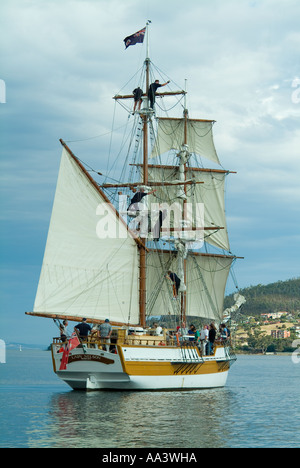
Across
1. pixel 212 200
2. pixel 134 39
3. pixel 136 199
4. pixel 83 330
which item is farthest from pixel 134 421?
pixel 212 200

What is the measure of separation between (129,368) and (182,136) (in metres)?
36.0

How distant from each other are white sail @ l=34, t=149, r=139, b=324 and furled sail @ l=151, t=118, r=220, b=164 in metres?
26.2

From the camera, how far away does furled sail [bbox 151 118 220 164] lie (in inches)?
2712

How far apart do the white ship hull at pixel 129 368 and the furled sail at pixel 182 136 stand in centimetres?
3009

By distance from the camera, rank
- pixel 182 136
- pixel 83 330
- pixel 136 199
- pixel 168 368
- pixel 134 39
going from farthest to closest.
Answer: pixel 182 136 < pixel 134 39 < pixel 136 199 < pixel 168 368 < pixel 83 330

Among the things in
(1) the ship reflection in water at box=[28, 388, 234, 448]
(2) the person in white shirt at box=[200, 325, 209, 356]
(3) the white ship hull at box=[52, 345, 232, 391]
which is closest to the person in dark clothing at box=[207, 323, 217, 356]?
(2) the person in white shirt at box=[200, 325, 209, 356]

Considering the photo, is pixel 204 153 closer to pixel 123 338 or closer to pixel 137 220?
pixel 137 220

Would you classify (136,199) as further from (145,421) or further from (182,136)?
(182,136)

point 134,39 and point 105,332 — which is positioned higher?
point 134,39

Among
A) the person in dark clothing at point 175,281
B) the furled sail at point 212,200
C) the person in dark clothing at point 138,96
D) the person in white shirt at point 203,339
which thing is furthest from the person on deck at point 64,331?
the furled sail at point 212,200

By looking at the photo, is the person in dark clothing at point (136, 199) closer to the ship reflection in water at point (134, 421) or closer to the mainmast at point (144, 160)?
the mainmast at point (144, 160)

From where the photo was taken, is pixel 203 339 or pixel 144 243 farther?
pixel 144 243

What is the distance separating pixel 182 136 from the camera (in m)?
69.1
